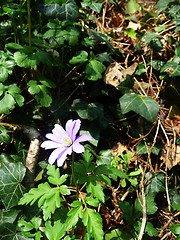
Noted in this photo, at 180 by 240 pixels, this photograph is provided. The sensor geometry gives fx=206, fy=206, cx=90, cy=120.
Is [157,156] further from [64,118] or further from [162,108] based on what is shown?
[64,118]

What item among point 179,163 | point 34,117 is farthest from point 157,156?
point 34,117

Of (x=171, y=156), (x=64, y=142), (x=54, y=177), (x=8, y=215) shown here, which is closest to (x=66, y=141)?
(x=64, y=142)

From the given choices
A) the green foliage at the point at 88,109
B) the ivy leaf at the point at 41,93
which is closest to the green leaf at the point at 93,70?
the green foliage at the point at 88,109

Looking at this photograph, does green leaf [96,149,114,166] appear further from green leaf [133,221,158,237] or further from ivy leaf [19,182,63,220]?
ivy leaf [19,182,63,220]

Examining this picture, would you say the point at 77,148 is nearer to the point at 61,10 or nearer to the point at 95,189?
the point at 95,189

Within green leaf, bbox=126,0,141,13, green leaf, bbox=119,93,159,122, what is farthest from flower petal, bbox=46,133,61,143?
green leaf, bbox=126,0,141,13

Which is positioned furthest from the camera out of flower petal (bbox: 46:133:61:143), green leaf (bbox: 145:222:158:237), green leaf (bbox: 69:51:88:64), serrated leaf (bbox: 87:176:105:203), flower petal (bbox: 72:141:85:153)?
green leaf (bbox: 69:51:88:64)

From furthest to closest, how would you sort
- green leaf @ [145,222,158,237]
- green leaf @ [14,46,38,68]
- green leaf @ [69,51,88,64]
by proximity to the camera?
green leaf @ [69,51,88,64] < green leaf @ [14,46,38,68] < green leaf @ [145,222,158,237]

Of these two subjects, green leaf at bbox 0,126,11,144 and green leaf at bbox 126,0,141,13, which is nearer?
green leaf at bbox 0,126,11,144
